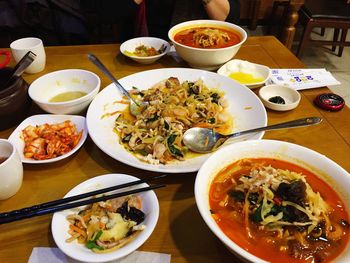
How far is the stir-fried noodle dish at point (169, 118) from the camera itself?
1313mm

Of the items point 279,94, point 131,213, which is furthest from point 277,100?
point 131,213

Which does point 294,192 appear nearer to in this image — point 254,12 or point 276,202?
point 276,202

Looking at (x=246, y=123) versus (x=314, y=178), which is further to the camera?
(x=246, y=123)

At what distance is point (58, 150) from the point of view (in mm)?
1296

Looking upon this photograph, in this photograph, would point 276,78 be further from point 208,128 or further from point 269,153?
point 269,153

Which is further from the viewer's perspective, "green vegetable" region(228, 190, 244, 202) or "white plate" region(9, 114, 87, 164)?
"white plate" region(9, 114, 87, 164)

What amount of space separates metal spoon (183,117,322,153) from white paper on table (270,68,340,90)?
0.53 metres

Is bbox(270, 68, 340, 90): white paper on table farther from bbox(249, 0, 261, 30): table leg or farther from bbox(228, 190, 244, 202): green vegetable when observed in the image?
bbox(249, 0, 261, 30): table leg

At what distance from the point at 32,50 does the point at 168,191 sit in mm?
1285

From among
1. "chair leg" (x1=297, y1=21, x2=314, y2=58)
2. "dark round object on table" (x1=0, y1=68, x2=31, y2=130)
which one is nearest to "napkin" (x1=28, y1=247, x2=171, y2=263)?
"dark round object on table" (x1=0, y1=68, x2=31, y2=130)

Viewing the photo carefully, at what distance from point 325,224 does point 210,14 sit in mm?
2057

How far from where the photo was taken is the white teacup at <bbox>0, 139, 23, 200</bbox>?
1.05 meters

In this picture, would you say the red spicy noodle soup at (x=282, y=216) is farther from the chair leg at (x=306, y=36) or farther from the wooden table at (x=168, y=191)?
the chair leg at (x=306, y=36)

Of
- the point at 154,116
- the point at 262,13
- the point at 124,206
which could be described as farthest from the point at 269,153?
the point at 262,13
